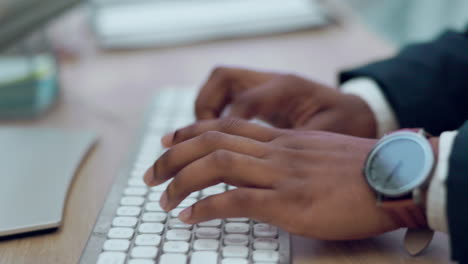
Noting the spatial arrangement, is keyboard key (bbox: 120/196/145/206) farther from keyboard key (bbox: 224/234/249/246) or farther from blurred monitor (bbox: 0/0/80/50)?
blurred monitor (bbox: 0/0/80/50)

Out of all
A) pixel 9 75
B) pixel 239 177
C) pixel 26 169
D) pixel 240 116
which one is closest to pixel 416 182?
pixel 239 177

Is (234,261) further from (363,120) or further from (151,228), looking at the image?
(363,120)

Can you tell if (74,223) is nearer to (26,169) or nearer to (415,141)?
(26,169)

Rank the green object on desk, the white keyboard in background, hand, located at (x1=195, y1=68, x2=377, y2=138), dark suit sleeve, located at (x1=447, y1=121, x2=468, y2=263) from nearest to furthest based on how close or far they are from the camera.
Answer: dark suit sleeve, located at (x1=447, y1=121, x2=468, y2=263)
hand, located at (x1=195, y1=68, x2=377, y2=138)
the green object on desk
the white keyboard in background

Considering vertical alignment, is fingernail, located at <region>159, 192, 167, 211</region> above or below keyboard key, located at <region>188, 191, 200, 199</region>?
above

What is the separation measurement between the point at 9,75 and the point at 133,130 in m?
0.25

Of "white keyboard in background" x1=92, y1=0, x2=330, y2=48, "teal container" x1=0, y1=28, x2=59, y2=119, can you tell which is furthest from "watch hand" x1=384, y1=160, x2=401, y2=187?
"white keyboard in background" x1=92, y1=0, x2=330, y2=48

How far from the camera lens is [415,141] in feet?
1.79

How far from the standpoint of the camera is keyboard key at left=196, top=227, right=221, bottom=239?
0.54 metres

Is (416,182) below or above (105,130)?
above

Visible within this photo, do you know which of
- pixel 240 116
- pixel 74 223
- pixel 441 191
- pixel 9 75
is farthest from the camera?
pixel 9 75

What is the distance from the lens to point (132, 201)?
24.0 inches

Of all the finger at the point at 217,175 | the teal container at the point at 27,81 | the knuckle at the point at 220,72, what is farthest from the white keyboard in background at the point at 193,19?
the finger at the point at 217,175

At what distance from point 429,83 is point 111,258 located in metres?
0.52
